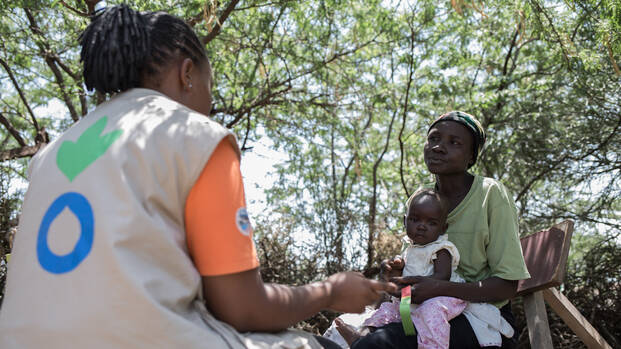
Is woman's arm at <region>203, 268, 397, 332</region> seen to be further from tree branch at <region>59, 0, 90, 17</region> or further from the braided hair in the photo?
tree branch at <region>59, 0, 90, 17</region>

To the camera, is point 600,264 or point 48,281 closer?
point 48,281

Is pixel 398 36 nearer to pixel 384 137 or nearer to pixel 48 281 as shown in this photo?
pixel 384 137

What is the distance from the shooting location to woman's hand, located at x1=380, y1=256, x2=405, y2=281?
278cm

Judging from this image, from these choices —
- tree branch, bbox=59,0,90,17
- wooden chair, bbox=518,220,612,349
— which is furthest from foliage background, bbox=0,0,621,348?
wooden chair, bbox=518,220,612,349

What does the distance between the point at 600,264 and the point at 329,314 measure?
2.57 meters

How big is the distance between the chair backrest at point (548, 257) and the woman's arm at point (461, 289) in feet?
1.22

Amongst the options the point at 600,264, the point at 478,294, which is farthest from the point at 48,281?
the point at 600,264

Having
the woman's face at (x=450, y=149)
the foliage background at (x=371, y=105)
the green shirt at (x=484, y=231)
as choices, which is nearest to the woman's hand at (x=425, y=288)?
the green shirt at (x=484, y=231)

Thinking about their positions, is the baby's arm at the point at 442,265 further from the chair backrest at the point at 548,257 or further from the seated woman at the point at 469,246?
the chair backrest at the point at 548,257

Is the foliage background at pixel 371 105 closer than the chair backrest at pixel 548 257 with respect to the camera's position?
No

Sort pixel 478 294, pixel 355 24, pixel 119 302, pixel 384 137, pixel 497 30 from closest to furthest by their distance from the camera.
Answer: pixel 119 302, pixel 478 294, pixel 355 24, pixel 497 30, pixel 384 137

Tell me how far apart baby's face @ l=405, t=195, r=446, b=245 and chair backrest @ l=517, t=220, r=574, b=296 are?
653 mm

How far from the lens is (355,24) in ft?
21.8

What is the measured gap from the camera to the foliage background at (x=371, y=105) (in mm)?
5387
